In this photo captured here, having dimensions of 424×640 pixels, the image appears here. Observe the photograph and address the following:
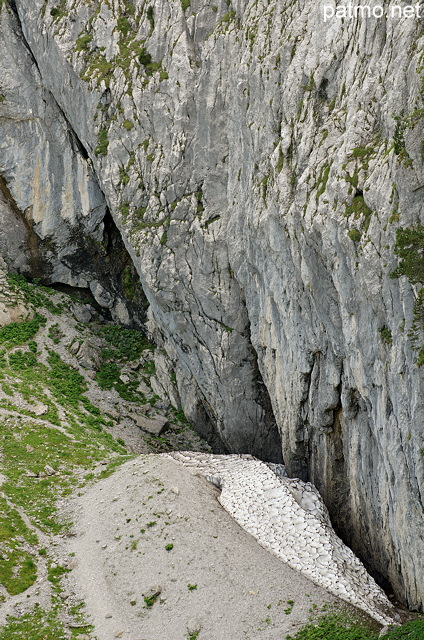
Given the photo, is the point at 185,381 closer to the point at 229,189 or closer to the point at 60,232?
the point at 229,189

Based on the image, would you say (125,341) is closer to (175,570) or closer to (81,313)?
(81,313)

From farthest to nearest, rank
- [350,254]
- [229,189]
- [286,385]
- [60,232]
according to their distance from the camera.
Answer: [60,232] → [229,189] → [286,385] → [350,254]

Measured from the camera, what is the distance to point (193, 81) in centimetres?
3512

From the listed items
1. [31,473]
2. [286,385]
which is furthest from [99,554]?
[286,385]

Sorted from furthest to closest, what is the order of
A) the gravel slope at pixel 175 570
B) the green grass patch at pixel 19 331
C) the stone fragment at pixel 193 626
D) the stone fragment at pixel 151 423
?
the green grass patch at pixel 19 331, the stone fragment at pixel 151 423, the gravel slope at pixel 175 570, the stone fragment at pixel 193 626

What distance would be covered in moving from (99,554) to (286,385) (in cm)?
1197

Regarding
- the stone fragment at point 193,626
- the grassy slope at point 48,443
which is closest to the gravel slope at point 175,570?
the stone fragment at point 193,626

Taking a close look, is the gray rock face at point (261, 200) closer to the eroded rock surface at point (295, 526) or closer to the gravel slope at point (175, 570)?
the eroded rock surface at point (295, 526)

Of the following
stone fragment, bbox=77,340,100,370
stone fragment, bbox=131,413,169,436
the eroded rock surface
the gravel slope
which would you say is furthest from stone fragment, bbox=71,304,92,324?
the gravel slope

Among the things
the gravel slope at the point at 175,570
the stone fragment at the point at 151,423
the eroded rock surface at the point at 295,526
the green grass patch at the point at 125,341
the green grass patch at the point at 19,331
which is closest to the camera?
the gravel slope at the point at 175,570

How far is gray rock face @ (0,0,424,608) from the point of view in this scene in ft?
65.0

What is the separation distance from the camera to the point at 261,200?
93.6ft

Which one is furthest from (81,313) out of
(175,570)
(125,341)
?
(175,570)

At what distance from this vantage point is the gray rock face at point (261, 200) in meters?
19.8
